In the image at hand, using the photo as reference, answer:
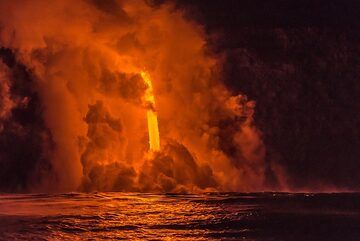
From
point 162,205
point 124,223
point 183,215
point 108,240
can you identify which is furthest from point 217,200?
point 108,240

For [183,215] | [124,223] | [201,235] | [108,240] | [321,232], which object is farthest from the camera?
[183,215]

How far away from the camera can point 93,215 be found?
2215 inches

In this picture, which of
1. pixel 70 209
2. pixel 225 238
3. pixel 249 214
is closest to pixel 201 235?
pixel 225 238

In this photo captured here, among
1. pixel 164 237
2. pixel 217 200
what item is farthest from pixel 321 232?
pixel 217 200

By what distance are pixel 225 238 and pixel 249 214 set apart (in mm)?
21115

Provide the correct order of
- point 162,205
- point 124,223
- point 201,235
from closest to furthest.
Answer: point 201,235 → point 124,223 → point 162,205

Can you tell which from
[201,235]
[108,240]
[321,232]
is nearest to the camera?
[108,240]

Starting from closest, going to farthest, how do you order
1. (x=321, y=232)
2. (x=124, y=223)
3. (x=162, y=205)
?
(x=321, y=232)
(x=124, y=223)
(x=162, y=205)

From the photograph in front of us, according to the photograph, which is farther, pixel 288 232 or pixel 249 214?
pixel 249 214

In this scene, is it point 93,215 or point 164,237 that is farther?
point 93,215

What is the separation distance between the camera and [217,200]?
81.2m

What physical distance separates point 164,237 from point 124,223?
397 inches

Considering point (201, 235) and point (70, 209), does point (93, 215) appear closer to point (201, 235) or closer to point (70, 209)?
point (70, 209)

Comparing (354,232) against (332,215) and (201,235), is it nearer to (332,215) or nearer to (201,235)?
(201,235)
